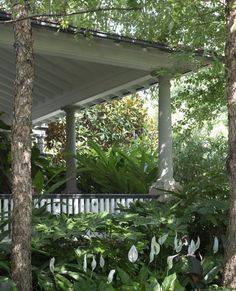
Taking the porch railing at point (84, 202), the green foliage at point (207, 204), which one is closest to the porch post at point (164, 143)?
the porch railing at point (84, 202)

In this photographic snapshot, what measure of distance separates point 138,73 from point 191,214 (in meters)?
3.84

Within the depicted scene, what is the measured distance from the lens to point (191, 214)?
19.9 ft

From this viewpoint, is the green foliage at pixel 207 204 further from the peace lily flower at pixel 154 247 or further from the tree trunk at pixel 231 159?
the peace lily flower at pixel 154 247

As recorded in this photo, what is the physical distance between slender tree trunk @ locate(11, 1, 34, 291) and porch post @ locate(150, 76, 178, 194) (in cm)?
479

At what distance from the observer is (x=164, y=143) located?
353 inches

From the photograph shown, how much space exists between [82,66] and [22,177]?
239 inches

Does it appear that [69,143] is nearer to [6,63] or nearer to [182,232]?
[6,63]

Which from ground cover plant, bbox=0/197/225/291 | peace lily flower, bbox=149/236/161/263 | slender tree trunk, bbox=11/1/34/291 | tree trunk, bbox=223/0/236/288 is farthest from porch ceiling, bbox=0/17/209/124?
peace lily flower, bbox=149/236/161/263

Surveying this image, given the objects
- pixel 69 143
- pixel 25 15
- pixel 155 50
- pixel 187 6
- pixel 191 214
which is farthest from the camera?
pixel 69 143

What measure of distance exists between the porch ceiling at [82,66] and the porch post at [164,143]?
14.5 inches

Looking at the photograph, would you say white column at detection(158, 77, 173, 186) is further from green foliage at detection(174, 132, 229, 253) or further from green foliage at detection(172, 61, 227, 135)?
green foliage at detection(174, 132, 229, 253)

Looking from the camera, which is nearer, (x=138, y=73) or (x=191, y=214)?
(x=191, y=214)

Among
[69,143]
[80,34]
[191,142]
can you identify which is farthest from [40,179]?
[191,142]

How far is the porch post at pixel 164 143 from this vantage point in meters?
8.84
